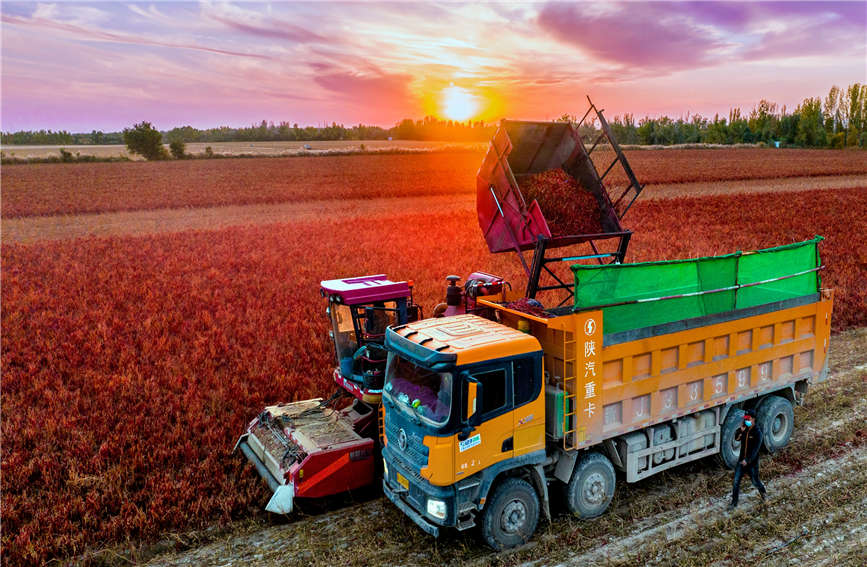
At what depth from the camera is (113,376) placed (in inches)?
461

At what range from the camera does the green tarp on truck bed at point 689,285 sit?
687cm

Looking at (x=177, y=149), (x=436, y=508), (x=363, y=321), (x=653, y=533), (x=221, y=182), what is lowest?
(x=653, y=533)

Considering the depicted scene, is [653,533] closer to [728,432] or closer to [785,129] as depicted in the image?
[728,432]

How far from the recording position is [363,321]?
8.77 metres

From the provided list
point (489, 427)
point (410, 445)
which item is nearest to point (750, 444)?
point (489, 427)

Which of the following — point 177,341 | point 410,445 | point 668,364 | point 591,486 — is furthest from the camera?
point 177,341

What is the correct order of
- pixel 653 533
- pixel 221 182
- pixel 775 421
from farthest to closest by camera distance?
pixel 221 182, pixel 775 421, pixel 653 533

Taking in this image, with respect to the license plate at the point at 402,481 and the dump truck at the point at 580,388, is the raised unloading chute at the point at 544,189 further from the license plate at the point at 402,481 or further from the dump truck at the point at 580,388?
the license plate at the point at 402,481

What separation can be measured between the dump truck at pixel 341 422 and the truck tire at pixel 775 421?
17.7 feet

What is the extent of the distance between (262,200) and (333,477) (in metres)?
40.6

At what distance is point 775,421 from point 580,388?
13.8 ft

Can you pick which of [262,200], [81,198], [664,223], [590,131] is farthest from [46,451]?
[81,198]

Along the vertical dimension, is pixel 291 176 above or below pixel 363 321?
above

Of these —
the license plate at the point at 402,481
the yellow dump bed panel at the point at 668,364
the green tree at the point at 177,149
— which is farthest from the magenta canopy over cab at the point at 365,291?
the green tree at the point at 177,149
